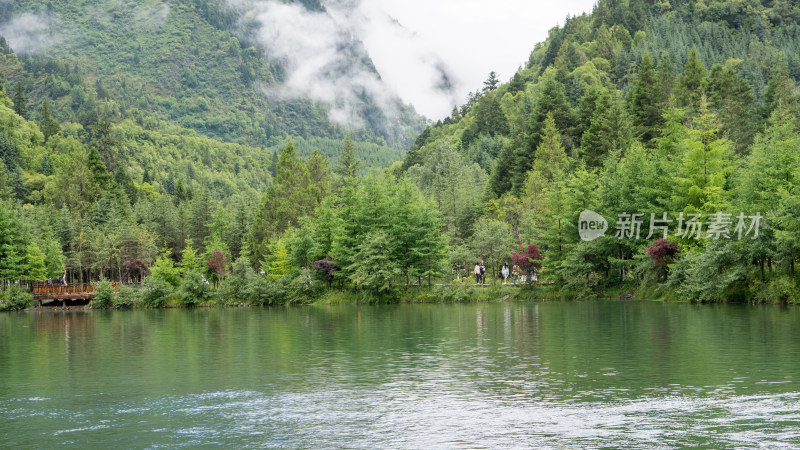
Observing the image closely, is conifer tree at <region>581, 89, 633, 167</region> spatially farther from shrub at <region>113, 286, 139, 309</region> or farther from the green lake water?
shrub at <region>113, 286, 139, 309</region>

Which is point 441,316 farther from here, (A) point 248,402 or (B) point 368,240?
(A) point 248,402

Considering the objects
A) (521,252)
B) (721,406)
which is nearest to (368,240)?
(521,252)

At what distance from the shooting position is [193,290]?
76.9 metres

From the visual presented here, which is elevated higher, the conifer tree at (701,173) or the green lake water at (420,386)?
the conifer tree at (701,173)

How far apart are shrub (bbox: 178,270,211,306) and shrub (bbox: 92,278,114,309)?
8036 millimetres

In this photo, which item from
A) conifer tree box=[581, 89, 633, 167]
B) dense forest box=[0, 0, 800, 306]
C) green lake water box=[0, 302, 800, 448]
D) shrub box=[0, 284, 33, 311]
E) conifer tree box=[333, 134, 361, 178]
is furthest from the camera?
conifer tree box=[333, 134, 361, 178]

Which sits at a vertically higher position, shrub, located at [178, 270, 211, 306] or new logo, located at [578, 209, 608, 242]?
new logo, located at [578, 209, 608, 242]

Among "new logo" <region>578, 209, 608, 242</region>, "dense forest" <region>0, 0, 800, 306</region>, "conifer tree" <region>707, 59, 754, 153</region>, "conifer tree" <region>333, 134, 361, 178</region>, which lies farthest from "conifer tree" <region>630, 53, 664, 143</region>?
"conifer tree" <region>333, 134, 361, 178</region>

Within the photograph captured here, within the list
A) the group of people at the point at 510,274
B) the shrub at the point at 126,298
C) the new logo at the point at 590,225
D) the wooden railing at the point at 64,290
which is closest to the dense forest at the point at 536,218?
the new logo at the point at 590,225

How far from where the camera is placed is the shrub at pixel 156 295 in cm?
7800

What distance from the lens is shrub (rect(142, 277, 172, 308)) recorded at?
78.0 meters

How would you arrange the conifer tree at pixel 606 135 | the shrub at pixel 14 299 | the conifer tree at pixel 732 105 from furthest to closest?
1. the conifer tree at pixel 606 135
2. the conifer tree at pixel 732 105
3. the shrub at pixel 14 299

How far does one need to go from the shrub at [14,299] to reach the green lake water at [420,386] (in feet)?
129

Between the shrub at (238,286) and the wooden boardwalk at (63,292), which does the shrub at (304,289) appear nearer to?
the shrub at (238,286)
